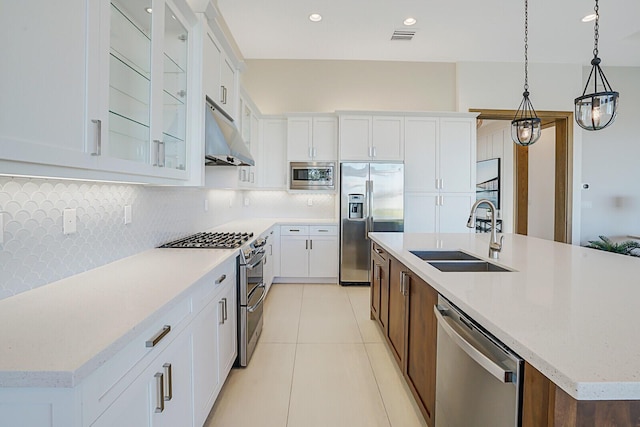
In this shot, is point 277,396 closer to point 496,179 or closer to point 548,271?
point 548,271

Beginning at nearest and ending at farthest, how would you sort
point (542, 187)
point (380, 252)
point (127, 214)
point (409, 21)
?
1. point (127, 214)
2. point (380, 252)
3. point (409, 21)
4. point (542, 187)

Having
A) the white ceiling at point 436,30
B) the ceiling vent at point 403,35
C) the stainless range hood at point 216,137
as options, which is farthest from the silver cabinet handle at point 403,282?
the ceiling vent at point 403,35

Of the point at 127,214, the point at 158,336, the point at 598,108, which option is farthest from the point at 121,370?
the point at 598,108

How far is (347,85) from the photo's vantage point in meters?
5.19

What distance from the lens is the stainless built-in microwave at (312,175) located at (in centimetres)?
479

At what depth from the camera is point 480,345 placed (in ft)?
3.70

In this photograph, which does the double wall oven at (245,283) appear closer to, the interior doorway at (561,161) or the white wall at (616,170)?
the interior doorway at (561,161)

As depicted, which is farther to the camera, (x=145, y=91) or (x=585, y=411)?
(x=145, y=91)

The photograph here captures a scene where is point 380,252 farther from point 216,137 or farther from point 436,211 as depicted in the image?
point 436,211

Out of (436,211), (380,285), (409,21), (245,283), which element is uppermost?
(409,21)

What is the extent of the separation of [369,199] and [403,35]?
2235mm

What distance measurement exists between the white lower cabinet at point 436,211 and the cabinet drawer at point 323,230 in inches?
42.4

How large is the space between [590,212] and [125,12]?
6586 mm

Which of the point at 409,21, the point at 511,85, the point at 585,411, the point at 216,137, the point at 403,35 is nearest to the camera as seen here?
the point at 585,411
